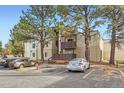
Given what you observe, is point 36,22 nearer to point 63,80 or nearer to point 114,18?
point 114,18

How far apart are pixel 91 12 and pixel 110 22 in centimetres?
291

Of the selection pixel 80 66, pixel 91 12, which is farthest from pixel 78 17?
pixel 80 66

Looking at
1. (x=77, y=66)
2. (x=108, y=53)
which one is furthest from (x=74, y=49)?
(x=77, y=66)

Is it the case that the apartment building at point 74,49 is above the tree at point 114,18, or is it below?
below

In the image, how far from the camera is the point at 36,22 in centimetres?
3822

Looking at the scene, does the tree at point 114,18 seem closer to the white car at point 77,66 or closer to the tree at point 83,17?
the tree at point 83,17

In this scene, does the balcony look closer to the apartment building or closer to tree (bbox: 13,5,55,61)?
the apartment building

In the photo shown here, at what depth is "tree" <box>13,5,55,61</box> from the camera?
125 feet

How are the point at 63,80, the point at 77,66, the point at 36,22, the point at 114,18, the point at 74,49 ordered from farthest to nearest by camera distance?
the point at 74,49 → the point at 36,22 → the point at 114,18 → the point at 77,66 → the point at 63,80

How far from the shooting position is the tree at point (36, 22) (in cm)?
3800

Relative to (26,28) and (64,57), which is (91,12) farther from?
(64,57)

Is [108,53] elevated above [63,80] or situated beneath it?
elevated above

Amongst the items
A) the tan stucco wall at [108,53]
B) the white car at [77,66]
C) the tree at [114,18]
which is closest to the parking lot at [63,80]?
the white car at [77,66]
